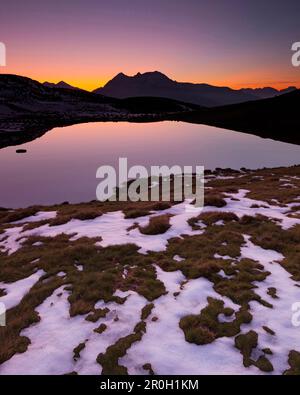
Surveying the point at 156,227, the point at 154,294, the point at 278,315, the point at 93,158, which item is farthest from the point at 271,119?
the point at 154,294

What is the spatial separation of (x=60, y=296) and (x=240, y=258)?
7.32 m

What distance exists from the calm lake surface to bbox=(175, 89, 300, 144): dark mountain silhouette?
31.0ft

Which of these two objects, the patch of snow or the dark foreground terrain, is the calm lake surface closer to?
the dark foreground terrain

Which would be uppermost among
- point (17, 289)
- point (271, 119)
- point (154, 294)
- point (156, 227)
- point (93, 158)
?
point (271, 119)

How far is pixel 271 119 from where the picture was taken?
395 feet

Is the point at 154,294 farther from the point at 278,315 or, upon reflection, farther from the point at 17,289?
the point at 17,289

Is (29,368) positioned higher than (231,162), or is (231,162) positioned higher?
(231,162)

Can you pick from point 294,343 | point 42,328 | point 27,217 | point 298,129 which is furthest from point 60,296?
point 298,129

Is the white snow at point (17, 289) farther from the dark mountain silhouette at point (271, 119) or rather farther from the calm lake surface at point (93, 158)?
the dark mountain silhouette at point (271, 119)

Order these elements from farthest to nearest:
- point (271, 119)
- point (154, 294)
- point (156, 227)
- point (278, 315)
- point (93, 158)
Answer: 1. point (271, 119)
2. point (93, 158)
3. point (156, 227)
4. point (154, 294)
5. point (278, 315)

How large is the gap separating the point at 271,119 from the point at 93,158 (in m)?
82.7

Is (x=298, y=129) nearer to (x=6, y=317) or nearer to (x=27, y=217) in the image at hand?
(x=27, y=217)

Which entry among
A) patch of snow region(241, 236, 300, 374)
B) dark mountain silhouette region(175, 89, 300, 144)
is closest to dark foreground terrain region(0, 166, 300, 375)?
patch of snow region(241, 236, 300, 374)

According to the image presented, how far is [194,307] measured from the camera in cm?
1056
